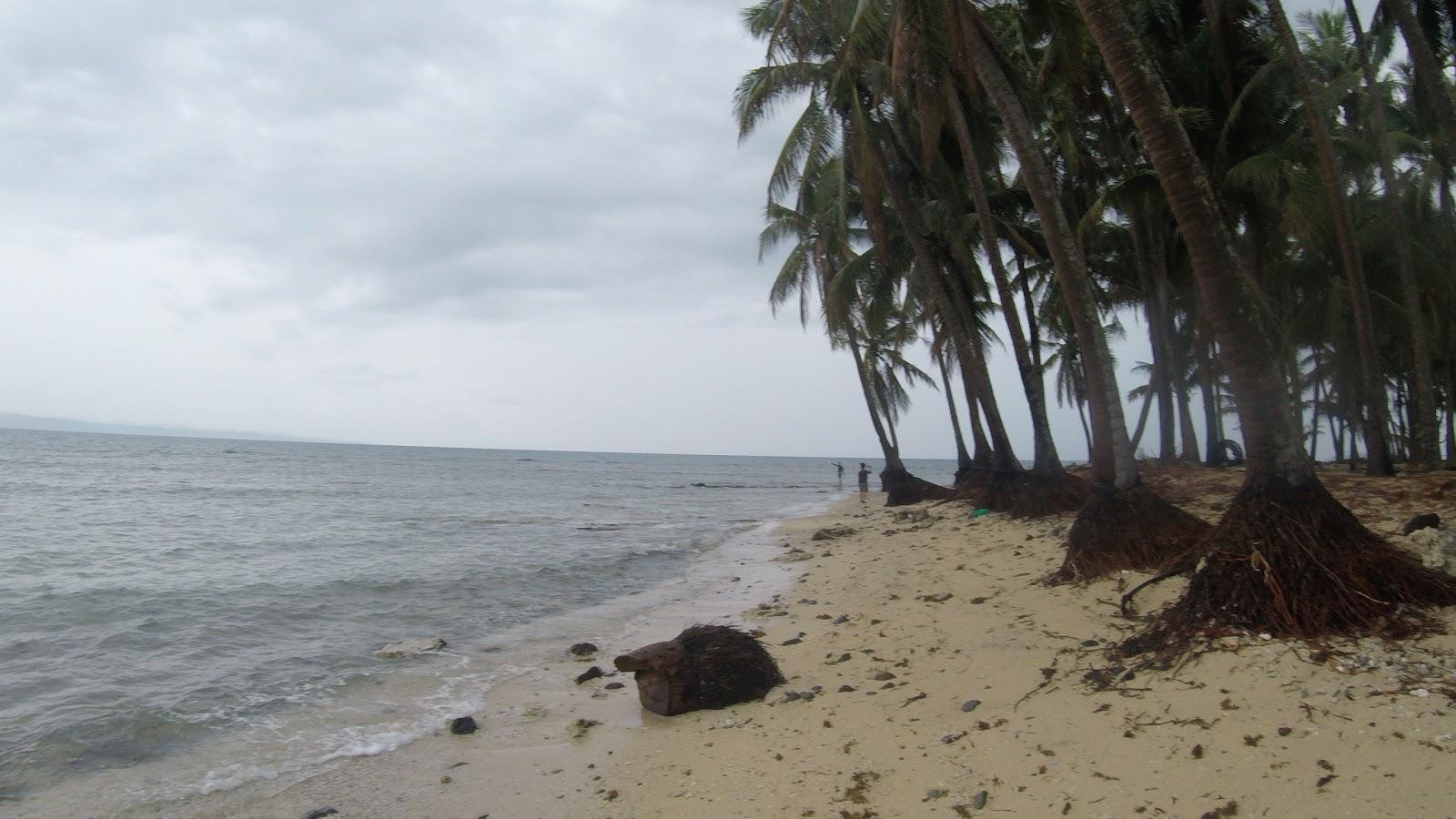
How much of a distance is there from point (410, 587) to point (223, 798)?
876 cm

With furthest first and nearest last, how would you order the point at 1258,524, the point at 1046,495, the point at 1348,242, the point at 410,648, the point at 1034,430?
the point at 1034,430
the point at 1046,495
the point at 1348,242
the point at 410,648
the point at 1258,524

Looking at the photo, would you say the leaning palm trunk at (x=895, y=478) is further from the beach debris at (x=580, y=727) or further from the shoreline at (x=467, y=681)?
the beach debris at (x=580, y=727)

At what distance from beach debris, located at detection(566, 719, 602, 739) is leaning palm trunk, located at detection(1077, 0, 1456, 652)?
4099mm

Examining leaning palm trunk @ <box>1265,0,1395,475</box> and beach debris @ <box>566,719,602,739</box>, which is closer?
beach debris @ <box>566,719,602,739</box>

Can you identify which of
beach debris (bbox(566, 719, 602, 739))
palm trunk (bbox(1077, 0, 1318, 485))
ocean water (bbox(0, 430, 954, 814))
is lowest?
ocean water (bbox(0, 430, 954, 814))

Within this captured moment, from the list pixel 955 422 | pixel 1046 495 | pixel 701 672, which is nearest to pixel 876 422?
pixel 955 422

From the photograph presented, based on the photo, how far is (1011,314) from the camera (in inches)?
629

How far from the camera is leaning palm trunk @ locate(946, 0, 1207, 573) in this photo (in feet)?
26.4

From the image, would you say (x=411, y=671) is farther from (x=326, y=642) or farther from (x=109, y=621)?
(x=109, y=621)

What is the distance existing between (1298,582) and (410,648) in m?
8.89

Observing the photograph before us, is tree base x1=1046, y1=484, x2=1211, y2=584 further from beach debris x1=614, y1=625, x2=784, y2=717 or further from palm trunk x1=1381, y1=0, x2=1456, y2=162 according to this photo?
palm trunk x1=1381, y1=0, x2=1456, y2=162

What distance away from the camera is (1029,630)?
267 inches

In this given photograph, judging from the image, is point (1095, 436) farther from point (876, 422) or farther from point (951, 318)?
point (876, 422)

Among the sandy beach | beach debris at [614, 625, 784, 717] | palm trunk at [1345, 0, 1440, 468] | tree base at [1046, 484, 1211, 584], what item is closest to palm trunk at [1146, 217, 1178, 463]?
palm trunk at [1345, 0, 1440, 468]
